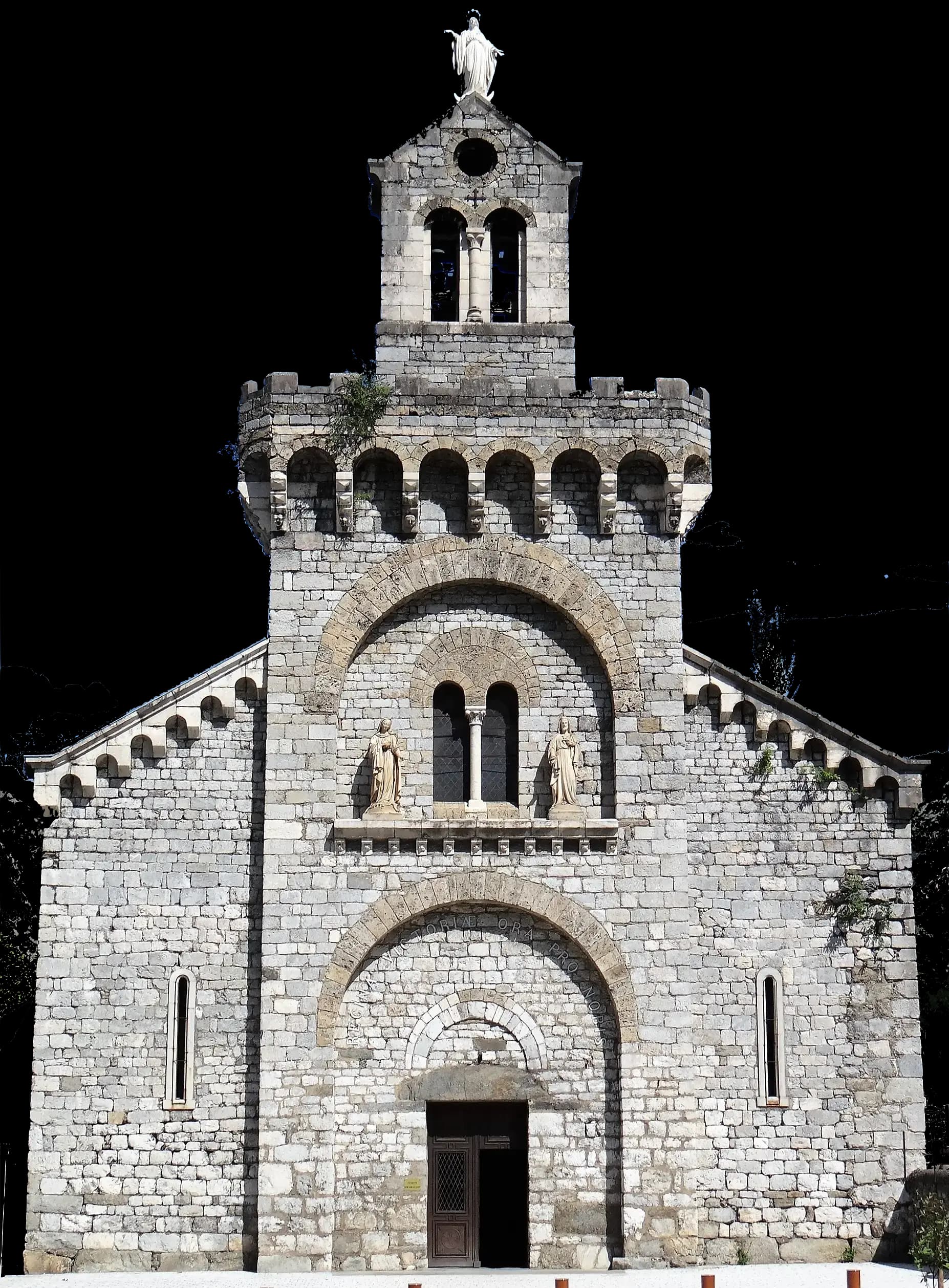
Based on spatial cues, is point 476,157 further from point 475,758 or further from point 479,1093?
point 479,1093

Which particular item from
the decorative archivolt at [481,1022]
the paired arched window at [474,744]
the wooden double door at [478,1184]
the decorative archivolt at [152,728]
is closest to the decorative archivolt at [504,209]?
the paired arched window at [474,744]

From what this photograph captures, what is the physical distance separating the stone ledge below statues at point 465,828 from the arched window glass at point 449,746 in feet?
2.36

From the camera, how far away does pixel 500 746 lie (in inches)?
934

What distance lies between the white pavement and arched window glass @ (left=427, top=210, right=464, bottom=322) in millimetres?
12834

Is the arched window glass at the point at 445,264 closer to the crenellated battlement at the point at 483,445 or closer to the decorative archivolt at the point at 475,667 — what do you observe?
the crenellated battlement at the point at 483,445

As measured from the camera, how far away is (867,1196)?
22.6 meters

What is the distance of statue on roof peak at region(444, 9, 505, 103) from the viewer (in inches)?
1022

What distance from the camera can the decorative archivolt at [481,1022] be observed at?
22625mm

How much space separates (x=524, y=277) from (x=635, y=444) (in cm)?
305

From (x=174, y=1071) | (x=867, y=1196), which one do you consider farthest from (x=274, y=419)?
(x=867, y=1196)

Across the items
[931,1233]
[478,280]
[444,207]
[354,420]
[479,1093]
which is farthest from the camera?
[444,207]

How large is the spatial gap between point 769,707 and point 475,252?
7.57 meters

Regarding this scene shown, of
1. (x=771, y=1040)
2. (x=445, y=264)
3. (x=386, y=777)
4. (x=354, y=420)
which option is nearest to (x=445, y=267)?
(x=445, y=264)

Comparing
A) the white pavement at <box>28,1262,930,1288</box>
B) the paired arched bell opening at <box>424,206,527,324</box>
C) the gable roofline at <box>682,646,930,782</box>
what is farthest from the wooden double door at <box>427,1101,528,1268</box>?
the paired arched bell opening at <box>424,206,527,324</box>
